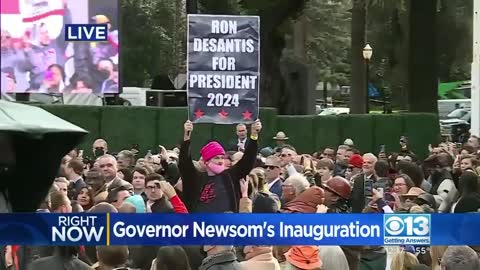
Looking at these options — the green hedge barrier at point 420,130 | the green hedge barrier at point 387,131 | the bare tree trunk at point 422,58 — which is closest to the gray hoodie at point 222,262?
the green hedge barrier at point 387,131

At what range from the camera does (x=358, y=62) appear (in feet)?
120

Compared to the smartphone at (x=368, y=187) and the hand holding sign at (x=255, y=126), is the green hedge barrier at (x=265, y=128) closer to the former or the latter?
→ the smartphone at (x=368, y=187)

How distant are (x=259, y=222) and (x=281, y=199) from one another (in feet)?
10.8

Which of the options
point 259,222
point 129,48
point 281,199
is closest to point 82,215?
point 259,222

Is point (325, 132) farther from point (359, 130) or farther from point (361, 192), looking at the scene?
point (361, 192)

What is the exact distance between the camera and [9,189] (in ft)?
17.5

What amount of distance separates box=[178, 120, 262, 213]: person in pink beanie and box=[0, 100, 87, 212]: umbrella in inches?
136

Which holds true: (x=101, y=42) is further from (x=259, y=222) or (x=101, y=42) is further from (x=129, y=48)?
(x=129, y=48)

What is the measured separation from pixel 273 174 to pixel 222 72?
2019 millimetres

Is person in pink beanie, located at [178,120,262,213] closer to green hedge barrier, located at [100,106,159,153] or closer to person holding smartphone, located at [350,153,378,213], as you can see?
person holding smartphone, located at [350,153,378,213]

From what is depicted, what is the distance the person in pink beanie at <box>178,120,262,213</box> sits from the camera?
891 centimetres

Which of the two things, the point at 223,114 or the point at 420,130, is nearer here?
the point at 223,114

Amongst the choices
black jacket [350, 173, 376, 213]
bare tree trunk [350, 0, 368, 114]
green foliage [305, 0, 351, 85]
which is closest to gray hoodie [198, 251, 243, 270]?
black jacket [350, 173, 376, 213]

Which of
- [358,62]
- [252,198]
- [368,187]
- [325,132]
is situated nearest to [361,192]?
[368,187]
